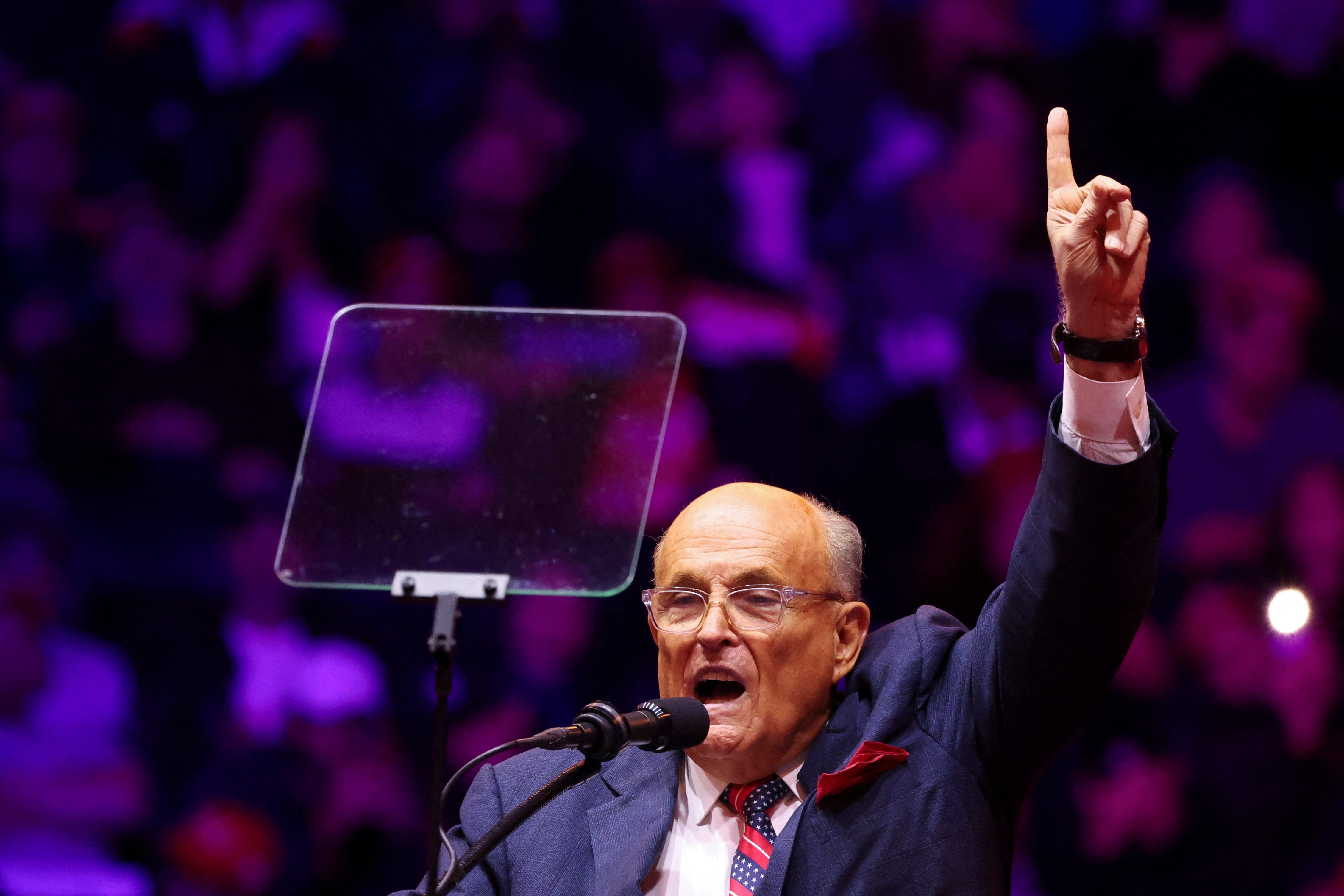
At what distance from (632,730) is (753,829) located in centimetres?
50

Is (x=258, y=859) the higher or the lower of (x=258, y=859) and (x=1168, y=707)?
the lower

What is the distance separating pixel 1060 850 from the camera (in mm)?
2238

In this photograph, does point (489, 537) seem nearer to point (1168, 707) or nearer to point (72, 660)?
point (1168, 707)

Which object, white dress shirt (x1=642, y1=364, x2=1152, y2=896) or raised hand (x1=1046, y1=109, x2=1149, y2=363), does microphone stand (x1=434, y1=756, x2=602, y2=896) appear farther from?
raised hand (x1=1046, y1=109, x2=1149, y2=363)

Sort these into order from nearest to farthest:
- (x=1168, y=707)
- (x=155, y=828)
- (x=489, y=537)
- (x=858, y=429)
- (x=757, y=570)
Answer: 1. (x=489, y=537)
2. (x=757, y=570)
3. (x=1168, y=707)
4. (x=858, y=429)
5. (x=155, y=828)

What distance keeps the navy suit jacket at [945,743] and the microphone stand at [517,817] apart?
394 millimetres

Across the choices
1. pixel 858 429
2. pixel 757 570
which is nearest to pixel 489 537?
pixel 757 570

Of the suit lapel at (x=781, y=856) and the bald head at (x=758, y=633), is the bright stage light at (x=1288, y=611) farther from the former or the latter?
the suit lapel at (x=781, y=856)

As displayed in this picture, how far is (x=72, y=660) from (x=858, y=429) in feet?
5.41

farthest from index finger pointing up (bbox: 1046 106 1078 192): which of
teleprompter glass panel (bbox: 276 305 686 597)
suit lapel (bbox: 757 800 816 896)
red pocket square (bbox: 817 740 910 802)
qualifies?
suit lapel (bbox: 757 800 816 896)

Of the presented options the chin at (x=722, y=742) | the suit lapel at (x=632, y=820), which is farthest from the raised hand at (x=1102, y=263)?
the suit lapel at (x=632, y=820)

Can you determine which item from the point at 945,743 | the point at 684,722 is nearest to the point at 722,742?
the point at 945,743

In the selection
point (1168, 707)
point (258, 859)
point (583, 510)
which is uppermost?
point (583, 510)

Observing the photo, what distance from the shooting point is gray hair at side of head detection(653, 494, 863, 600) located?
1880 mm
